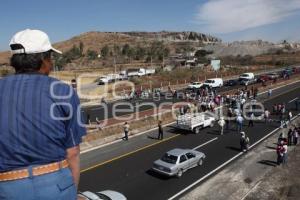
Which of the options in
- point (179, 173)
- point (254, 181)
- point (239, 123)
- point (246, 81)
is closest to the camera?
point (254, 181)

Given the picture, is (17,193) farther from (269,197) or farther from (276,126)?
(276,126)

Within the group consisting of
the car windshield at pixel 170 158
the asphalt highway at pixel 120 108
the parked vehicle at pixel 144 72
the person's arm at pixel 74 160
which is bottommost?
the asphalt highway at pixel 120 108

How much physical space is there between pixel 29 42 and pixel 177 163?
62.8 ft

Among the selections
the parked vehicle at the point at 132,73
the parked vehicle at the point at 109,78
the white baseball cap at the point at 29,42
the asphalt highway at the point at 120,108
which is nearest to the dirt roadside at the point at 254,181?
the white baseball cap at the point at 29,42

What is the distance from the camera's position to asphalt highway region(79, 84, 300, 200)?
1955 centimetres

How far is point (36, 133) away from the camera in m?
2.45

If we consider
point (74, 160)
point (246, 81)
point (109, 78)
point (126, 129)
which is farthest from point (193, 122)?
point (109, 78)

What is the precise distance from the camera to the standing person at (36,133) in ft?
7.90

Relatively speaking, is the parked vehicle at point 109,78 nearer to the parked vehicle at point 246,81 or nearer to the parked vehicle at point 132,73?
the parked vehicle at point 132,73

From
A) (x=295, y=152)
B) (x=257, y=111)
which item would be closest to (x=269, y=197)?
(x=295, y=152)

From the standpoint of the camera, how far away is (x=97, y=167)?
2322 centimetres

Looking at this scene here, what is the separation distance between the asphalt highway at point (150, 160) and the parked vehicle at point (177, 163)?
364mm

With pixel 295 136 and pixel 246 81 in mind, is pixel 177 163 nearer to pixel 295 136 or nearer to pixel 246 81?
pixel 295 136

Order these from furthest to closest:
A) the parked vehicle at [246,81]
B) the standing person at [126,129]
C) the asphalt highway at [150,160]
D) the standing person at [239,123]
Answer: the parked vehicle at [246,81]
the standing person at [239,123]
the standing person at [126,129]
the asphalt highway at [150,160]
